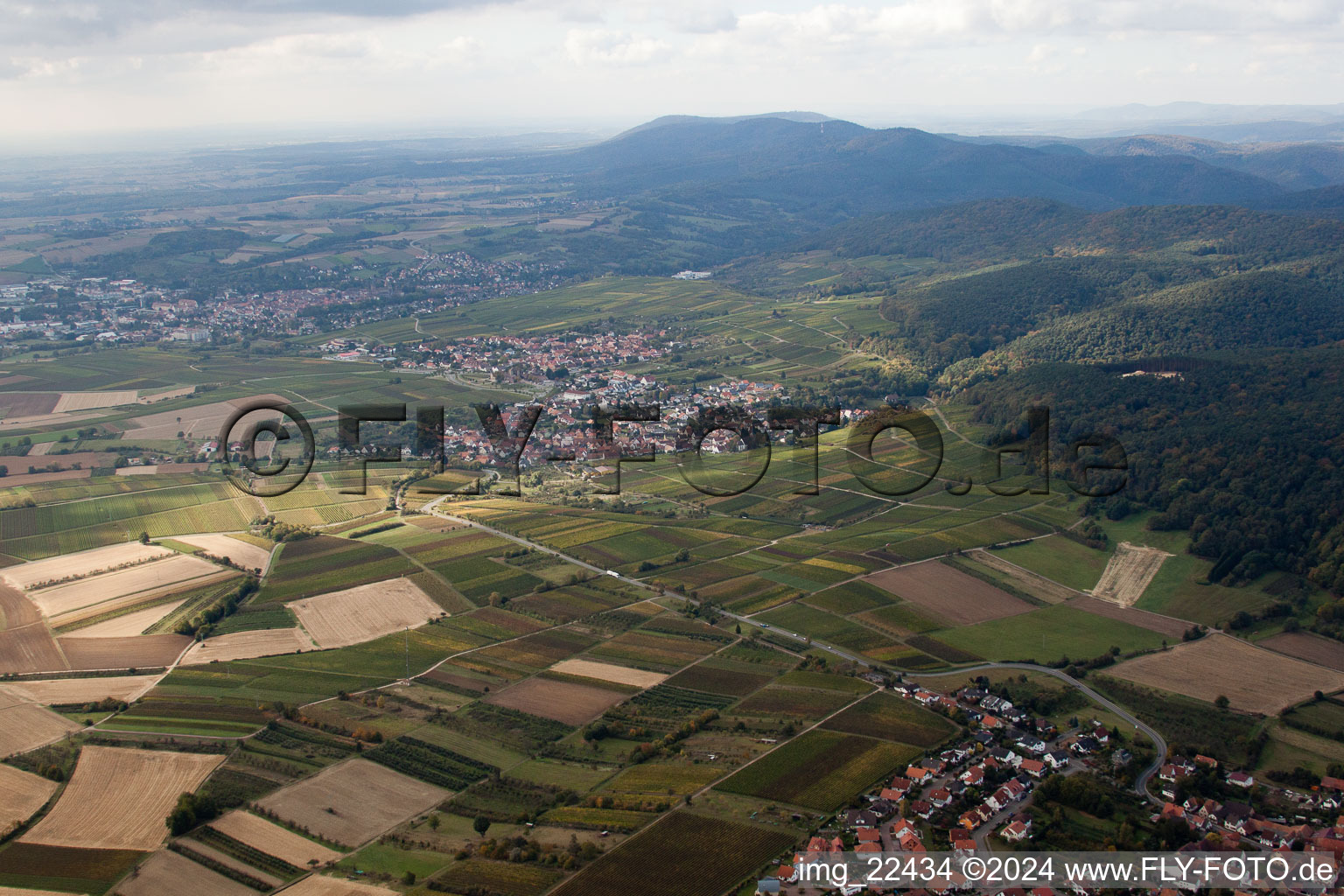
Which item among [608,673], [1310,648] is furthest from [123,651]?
[1310,648]

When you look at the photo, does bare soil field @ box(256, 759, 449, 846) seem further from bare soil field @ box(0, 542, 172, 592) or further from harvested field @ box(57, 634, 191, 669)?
bare soil field @ box(0, 542, 172, 592)

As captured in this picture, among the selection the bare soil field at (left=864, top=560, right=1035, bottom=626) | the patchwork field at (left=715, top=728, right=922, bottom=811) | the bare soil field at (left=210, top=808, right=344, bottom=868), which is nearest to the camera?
the bare soil field at (left=210, top=808, right=344, bottom=868)

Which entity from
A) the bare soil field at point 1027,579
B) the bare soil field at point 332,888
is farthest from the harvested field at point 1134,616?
the bare soil field at point 332,888

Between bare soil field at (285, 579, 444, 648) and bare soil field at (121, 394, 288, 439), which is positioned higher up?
bare soil field at (121, 394, 288, 439)

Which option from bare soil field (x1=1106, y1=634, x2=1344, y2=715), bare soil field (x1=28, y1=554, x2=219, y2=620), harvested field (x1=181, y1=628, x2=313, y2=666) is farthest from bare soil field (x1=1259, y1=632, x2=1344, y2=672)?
bare soil field (x1=28, y1=554, x2=219, y2=620)

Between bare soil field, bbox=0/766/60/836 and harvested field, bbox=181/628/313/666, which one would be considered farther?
harvested field, bbox=181/628/313/666

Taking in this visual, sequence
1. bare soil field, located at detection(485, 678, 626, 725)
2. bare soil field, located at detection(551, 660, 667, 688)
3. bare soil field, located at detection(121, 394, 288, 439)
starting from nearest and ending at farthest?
bare soil field, located at detection(485, 678, 626, 725)
bare soil field, located at detection(551, 660, 667, 688)
bare soil field, located at detection(121, 394, 288, 439)

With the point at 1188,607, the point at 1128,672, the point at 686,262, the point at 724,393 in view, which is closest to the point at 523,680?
the point at 1128,672
